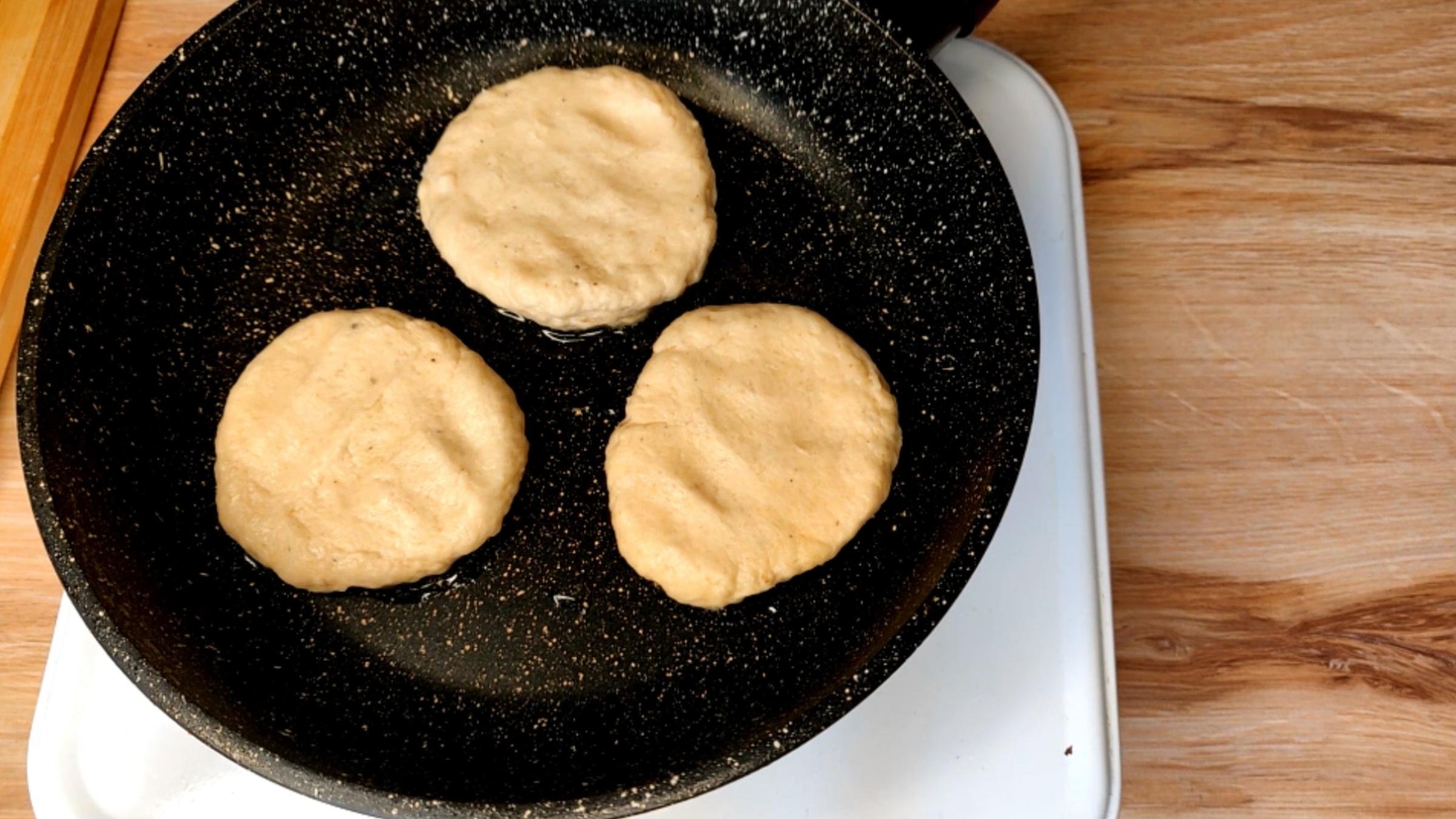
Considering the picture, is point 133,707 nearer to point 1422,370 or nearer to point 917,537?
point 917,537

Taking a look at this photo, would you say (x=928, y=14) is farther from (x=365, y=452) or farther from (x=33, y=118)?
(x=33, y=118)

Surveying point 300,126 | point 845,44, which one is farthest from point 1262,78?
point 300,126

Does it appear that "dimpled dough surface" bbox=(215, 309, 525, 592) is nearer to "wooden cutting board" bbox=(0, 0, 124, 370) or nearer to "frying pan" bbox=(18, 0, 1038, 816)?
"frying pan" bbox=(18, 0, 1038, 816)

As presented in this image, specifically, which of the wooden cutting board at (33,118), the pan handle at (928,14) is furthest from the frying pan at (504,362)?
the wooden cutting board at (33,118)

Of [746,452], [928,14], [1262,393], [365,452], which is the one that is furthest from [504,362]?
[1262,393]

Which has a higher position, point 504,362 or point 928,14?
point 928,14
